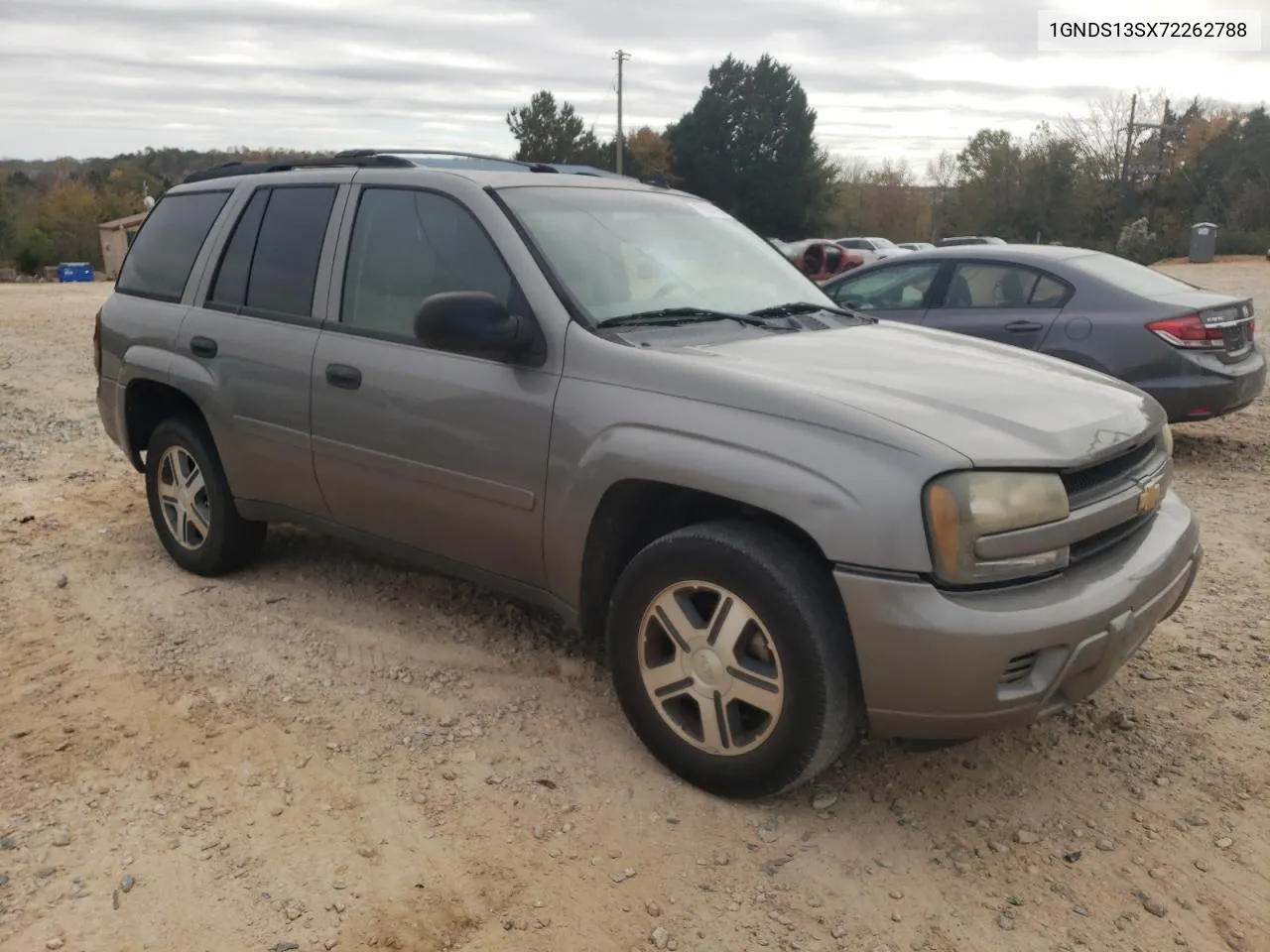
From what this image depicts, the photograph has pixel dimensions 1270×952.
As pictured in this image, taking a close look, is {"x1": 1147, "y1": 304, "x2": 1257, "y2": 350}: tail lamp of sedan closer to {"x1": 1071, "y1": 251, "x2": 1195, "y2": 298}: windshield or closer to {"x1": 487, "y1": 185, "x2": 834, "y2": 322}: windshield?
{"x1": 1071, "y1": 251, "x2": 1195, "y2": 298}: windshield

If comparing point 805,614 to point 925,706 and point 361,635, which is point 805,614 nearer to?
point 925,706

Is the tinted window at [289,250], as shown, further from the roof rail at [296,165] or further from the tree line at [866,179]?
the tree line at [866,179]

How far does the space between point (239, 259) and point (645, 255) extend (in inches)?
74.9

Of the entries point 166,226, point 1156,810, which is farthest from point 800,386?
point 166,226

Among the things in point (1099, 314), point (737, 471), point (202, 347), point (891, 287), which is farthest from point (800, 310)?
point (891, 287)

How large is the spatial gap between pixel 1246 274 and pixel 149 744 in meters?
30.8

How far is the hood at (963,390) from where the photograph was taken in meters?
2.75

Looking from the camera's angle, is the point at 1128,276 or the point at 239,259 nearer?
the point at 239,259

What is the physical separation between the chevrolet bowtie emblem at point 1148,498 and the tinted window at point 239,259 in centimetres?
351

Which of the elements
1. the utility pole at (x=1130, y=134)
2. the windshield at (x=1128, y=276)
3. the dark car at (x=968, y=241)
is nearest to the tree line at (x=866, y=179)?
the utility pole at (x=1130, y=134)

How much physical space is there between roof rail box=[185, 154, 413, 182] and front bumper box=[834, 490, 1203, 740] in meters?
2.63

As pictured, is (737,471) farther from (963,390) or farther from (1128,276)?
(1128,276)

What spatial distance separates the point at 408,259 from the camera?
384 cm

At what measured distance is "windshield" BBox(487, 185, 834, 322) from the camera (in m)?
3.53
